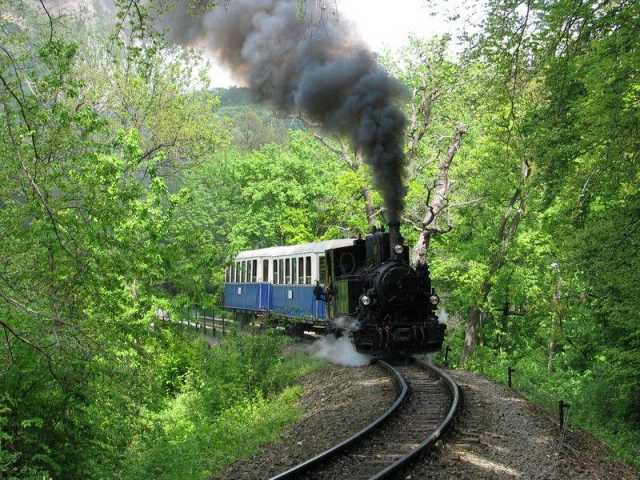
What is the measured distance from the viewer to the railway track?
263 inches

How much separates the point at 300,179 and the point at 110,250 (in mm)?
24604

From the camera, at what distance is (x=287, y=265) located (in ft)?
70.2

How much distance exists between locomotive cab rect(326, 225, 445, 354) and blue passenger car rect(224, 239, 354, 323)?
2.23 metres

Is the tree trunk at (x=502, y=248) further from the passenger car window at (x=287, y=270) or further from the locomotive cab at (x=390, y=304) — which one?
the locomotive cab at (x=390, y=304)

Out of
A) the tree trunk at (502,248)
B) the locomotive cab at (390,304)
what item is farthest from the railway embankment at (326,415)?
the tree trunk at (502,248)

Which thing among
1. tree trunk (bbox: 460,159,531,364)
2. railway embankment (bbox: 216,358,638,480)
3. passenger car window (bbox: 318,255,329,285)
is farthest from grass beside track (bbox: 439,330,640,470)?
passenger car window (bbox: 318,255,329,285)

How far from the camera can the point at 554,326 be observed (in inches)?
766

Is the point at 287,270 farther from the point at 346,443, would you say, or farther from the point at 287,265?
the point at 346,443

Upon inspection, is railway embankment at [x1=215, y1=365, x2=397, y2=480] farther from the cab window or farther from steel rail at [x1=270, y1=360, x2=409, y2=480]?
the cab window

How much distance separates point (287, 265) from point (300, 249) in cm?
133

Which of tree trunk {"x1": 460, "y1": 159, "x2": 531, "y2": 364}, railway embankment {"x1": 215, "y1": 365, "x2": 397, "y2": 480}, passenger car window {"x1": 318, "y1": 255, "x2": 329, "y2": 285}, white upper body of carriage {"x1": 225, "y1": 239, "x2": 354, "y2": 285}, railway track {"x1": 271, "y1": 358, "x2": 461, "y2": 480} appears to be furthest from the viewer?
tree trunk {"x1": 460, "y1": 159, "x2": 531, "y2": 364}

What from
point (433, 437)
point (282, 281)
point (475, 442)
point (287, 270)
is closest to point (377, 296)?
point (475, 442)

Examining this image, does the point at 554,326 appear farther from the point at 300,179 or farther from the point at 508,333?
the point at 300,179

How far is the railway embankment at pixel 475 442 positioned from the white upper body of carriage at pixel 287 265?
6042mm
